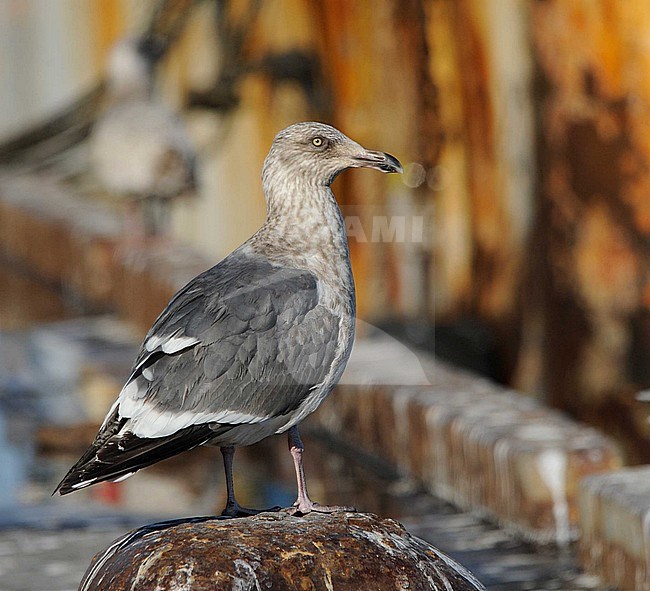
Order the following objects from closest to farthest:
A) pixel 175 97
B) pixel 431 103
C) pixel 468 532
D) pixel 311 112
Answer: pixel 468 532
pixel 431 103
pixel 311 112
pixel 175 97

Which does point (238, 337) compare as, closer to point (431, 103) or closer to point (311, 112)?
point (431, 103)

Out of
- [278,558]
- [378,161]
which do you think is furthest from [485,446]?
[278,558]

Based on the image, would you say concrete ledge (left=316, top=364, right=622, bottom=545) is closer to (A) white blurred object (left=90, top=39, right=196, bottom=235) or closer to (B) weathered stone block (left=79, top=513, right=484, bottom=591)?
(B) weathered stone block (left=79, top=513, right=484, bottom=591)

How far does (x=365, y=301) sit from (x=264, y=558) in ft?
21.6

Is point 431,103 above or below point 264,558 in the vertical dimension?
above

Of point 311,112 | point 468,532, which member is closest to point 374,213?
point 311,112

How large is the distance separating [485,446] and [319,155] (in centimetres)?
317

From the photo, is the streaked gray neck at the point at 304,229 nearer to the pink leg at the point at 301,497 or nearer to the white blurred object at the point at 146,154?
the pink leg at the point at 301,497

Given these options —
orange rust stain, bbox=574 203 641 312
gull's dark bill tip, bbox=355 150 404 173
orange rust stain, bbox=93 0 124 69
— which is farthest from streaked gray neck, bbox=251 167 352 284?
orange rust stain, bbox=93 0 124 69

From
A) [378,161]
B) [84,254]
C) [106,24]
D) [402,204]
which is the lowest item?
[84,254]

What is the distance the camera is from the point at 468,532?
280 inches

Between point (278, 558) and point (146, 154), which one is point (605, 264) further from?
point (146, 154)

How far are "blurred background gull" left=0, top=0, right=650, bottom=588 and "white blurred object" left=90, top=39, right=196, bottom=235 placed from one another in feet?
0.08

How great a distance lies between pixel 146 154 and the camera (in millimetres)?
12820
